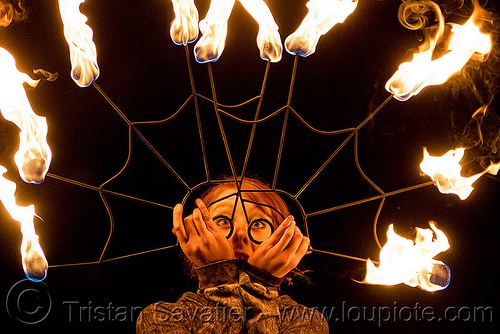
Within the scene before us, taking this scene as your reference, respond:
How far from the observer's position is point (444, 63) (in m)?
1.60

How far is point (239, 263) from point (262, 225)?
18cm

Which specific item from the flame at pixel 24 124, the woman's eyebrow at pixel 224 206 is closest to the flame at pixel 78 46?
the flame at pixel 24 124

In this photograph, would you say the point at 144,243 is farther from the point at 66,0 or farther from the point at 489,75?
the point at 489,75

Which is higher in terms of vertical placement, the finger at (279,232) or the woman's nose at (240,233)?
the woman's nose at (240,233)

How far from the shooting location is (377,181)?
2.24 meters

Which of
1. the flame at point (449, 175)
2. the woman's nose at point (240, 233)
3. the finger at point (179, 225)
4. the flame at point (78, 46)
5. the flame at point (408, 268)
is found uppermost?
the flame at point (78, 46)

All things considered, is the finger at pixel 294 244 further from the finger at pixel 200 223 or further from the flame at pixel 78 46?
the flame at pixel 78 46

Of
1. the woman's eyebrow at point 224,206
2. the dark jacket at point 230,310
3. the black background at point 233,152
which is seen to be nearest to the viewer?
the dark jacket at point 230,310

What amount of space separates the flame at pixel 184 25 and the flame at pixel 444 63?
54cm

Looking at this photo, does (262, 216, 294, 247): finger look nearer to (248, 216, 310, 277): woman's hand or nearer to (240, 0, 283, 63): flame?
(248, 216, 310, 277): woman's hand

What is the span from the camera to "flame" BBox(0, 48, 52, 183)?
150 cm

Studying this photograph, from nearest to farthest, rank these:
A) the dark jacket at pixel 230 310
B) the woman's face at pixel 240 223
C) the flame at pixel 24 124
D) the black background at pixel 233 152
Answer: the flame at pixel 24 124, the dark jacket at pixel 230 310, the woman's face at pixel 240 223, the black background at pixel 233 152

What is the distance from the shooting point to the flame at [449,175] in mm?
1649

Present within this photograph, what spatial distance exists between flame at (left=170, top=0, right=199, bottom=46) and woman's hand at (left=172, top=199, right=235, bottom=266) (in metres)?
0.44
